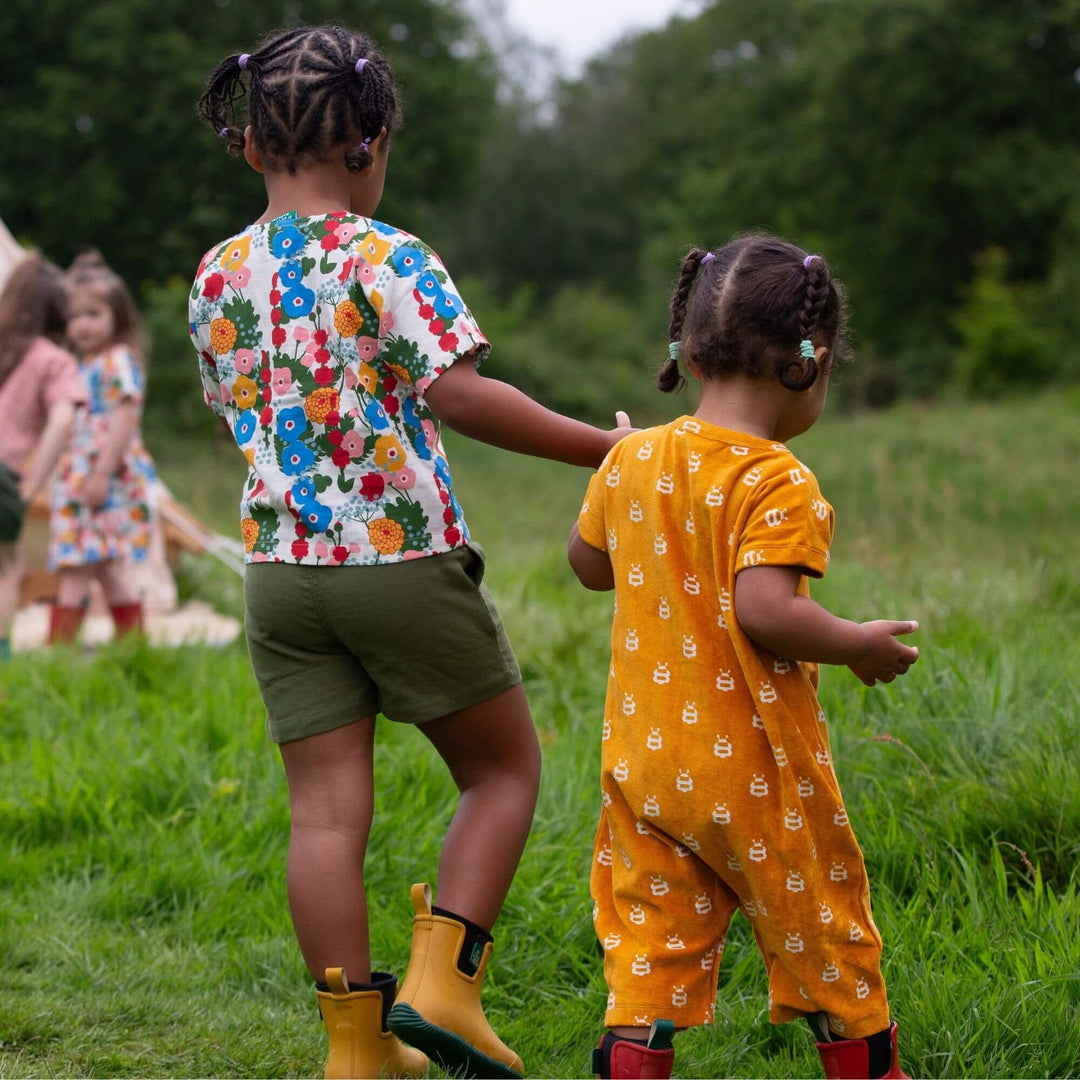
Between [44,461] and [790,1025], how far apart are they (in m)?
4.14

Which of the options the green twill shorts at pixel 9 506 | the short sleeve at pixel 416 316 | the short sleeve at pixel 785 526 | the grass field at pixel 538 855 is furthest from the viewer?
the green twill shorts at pixel 9 506

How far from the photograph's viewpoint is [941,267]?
107ft

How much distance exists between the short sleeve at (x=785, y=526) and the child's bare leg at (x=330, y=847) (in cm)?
78

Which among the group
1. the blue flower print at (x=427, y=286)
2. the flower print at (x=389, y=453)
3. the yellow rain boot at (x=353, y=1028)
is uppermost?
the blue flower print at (x=427, y=286)

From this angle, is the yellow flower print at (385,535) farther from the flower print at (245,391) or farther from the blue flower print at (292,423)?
the flower print at (245,391)

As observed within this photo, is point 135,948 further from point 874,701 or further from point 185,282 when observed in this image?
point 185,282

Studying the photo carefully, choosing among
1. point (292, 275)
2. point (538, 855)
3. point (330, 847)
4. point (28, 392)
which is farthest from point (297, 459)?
point (28, 392)

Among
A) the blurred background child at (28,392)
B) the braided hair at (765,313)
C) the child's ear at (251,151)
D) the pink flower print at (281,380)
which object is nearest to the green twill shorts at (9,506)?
the blurred background child at (28,392)

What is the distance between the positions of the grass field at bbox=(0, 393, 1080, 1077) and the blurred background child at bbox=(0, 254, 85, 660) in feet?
3.04

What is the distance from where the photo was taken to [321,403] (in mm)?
2146

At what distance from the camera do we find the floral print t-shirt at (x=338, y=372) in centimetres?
211

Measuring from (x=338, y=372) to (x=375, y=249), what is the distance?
20cm

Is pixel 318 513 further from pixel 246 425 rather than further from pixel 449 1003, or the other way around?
pixel 449 1003

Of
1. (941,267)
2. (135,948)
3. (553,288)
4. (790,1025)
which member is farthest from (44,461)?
(553,288)
